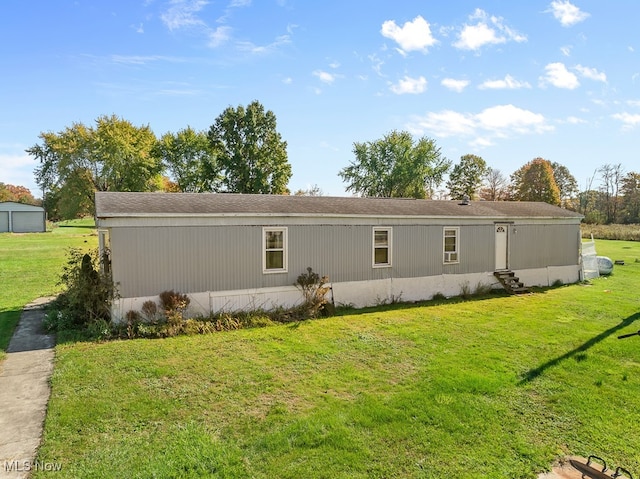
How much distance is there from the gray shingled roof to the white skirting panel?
2.42m

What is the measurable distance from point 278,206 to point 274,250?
5.43 ft

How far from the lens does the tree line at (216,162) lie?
41.3m

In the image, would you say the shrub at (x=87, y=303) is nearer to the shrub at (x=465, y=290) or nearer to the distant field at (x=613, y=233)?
the shrub at (x=465, y=290)

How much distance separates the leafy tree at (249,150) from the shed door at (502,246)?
29679 mm

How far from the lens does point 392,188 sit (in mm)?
51781

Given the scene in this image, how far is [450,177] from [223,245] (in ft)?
171

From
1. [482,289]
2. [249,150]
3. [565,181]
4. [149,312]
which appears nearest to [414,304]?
[482,289]

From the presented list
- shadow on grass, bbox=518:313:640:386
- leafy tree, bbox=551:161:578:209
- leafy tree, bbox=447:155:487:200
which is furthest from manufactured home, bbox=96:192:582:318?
leafy tree, bbox=551:161:578:209

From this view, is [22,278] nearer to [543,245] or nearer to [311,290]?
[311,290]

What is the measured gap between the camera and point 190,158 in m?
44.9

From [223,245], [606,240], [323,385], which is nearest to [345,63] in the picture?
[223,245]

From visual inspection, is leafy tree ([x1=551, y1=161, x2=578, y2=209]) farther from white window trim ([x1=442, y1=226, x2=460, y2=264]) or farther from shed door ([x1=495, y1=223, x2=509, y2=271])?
white window trim ([x1=442, y1=226, x2=460, y2=264])

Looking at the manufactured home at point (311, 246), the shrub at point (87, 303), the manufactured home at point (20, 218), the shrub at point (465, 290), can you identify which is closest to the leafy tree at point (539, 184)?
the manufactured home at point (311, 246)

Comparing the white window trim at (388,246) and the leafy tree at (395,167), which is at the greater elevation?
the leafy tree at (395,167)
